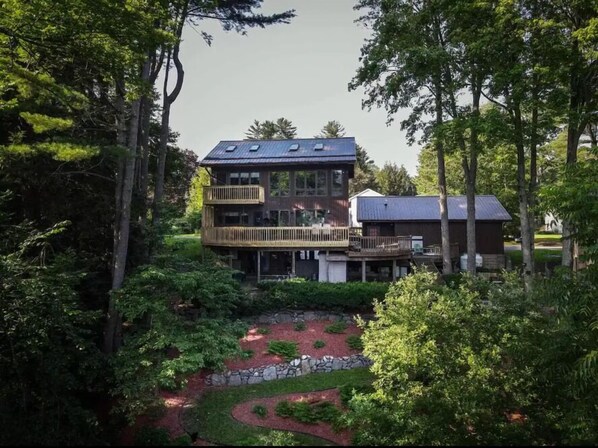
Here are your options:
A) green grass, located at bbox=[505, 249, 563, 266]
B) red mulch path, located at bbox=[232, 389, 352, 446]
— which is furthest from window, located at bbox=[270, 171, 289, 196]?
green grass, located at bbox=[505, 249, 563, 266]

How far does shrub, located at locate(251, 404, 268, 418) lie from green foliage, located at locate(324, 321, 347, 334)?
15.7 ft

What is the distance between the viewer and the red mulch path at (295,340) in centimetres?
1354

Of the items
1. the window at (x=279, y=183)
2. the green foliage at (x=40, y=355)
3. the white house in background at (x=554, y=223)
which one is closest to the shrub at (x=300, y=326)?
the green foliage at (x=40, y=355)

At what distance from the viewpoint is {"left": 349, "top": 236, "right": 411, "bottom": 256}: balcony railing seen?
1956 cm

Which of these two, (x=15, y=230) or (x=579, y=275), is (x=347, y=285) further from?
(x=15, y=230)

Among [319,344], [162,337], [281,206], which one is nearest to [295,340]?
[319,344]

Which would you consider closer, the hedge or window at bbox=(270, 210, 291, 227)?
the hedge

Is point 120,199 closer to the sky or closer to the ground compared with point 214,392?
closer to the sky

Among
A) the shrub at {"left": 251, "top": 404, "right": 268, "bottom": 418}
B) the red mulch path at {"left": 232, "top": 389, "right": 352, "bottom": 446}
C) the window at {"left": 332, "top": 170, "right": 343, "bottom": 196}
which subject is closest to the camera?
the red mulch path at {"left": 232, "top": 389, "right": 352, "bottom": 446}

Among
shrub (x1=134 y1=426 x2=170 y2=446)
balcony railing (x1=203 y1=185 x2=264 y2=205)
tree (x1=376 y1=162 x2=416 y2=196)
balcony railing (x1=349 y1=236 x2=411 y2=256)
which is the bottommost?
shrub (x1=134 y1=426 x2=170 y2=446)

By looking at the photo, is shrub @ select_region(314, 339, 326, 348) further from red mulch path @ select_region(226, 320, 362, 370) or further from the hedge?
the hedge

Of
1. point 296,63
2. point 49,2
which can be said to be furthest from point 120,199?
point 296,63

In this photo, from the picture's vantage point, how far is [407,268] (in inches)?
854

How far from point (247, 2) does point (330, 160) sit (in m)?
8.64
